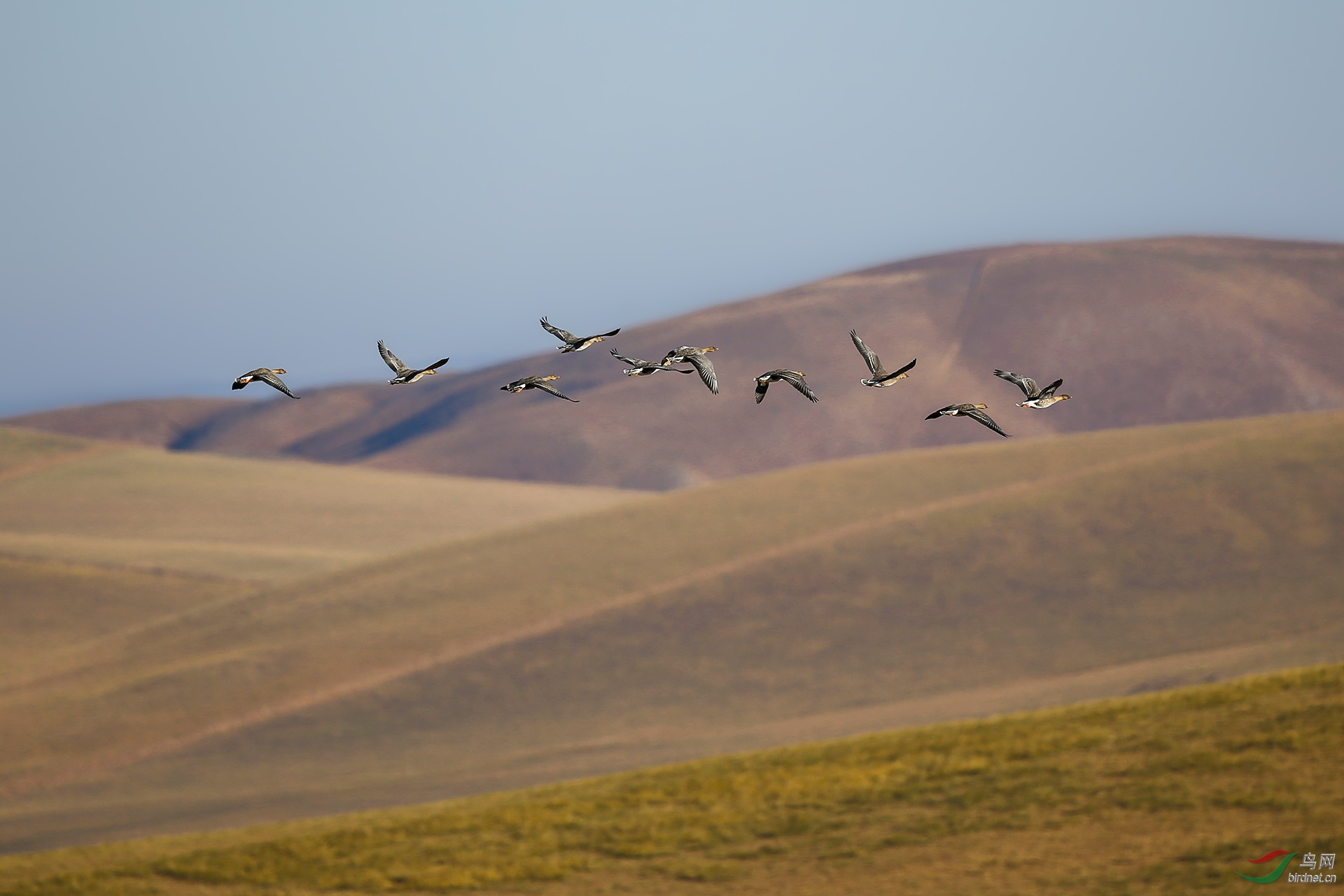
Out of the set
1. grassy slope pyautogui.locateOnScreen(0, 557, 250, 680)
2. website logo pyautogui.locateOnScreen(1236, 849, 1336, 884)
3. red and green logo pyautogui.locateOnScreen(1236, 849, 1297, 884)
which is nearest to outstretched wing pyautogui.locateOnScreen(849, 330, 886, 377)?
website logo pyautogui.locateOnScreen(1236, 849, 1336, 884)

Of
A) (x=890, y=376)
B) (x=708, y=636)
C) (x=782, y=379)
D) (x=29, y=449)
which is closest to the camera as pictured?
(x=890, y=376)

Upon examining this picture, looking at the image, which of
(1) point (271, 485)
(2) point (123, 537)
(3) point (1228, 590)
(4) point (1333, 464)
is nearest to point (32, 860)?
(3) point (1228, 590)

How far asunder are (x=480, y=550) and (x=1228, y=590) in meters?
60.5

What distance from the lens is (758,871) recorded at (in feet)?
129

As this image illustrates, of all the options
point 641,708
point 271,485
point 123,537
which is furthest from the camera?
point 271,485

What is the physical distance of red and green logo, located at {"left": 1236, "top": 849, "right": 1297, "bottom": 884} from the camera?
31994 mm

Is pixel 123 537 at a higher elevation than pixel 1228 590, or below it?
higher

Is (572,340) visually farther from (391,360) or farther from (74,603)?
(74,603)

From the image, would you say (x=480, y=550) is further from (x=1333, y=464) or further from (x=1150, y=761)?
(x=1150, y=761)

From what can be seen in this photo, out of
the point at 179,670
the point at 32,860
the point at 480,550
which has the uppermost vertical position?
the point at 480,550

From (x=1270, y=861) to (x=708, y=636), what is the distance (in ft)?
206

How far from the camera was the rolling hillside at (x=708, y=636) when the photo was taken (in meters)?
76.1

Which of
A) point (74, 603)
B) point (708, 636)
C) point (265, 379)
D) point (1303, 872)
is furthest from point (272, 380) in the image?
point (74, 603)

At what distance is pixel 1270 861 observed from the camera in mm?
32906
